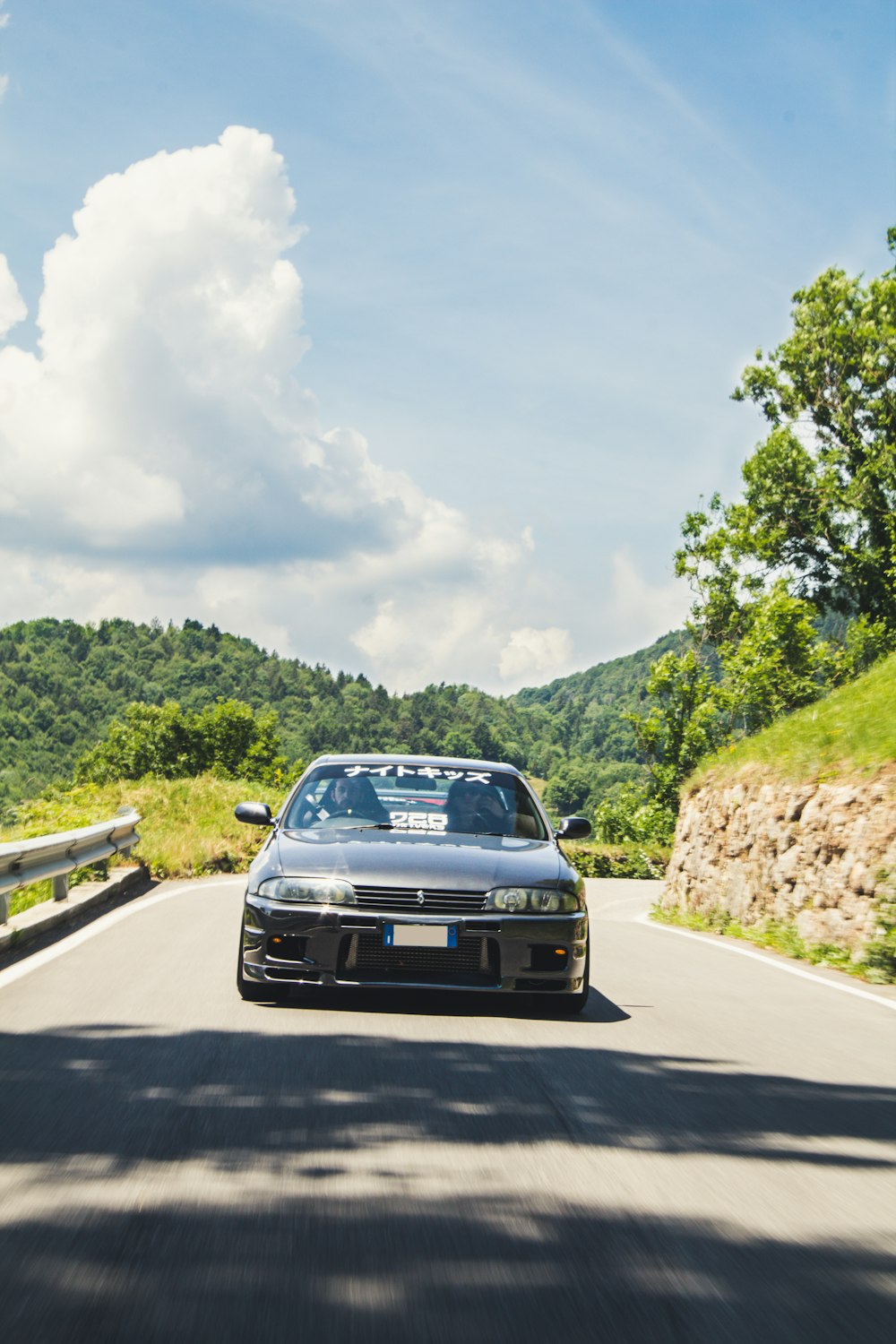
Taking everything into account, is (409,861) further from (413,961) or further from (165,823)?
(165,823)

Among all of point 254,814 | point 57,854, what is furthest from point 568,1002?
point 57,854

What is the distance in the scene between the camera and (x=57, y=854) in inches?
426

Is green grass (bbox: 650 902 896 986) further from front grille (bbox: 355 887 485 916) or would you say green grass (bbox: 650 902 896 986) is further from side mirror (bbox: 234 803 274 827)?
side mirror (bbox: 234 803 274 827)

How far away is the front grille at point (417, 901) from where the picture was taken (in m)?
6.47

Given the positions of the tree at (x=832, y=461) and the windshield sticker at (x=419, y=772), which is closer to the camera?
the windshield sticker at (x=419, y=772)

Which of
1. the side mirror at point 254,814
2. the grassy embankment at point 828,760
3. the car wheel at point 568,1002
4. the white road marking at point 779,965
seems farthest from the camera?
the grassy embankment at point 828,760

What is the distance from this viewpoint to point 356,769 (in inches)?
327

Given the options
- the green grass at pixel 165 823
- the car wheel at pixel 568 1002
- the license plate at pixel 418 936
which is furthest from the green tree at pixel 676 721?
the license plate at pixel 418 936

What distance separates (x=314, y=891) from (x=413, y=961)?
0.63 m

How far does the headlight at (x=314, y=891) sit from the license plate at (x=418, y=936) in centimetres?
25

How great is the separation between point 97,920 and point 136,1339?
8.50 metres

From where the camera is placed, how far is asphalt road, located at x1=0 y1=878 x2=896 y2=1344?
2.99m

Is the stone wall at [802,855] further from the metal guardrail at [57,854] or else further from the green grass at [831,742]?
the metal guardrail at [57,854]

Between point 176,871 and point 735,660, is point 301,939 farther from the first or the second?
point 735,660
